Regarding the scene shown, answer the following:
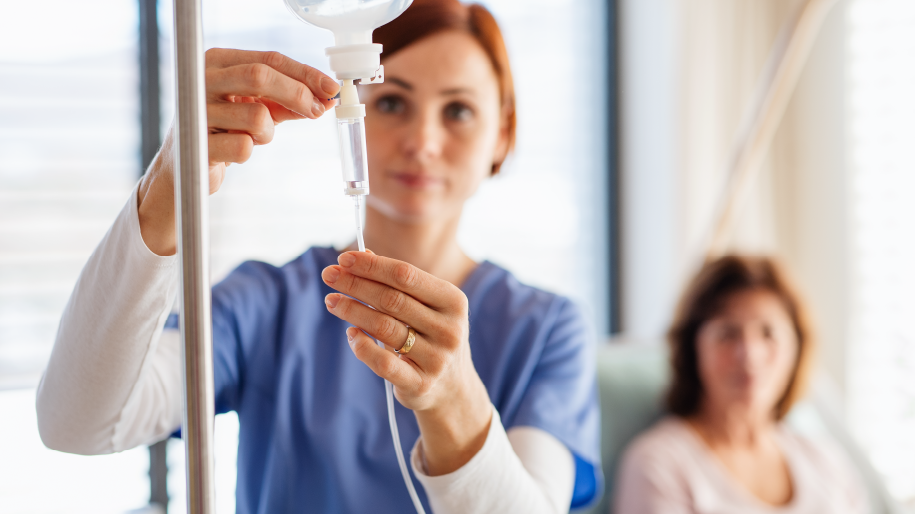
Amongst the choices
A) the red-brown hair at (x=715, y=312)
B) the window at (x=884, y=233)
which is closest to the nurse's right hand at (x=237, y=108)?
the red-brown hair at (x=715, y=312)

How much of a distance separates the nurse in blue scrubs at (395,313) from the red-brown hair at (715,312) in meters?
0.64

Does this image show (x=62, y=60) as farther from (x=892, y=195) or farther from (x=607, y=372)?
(x=892, y=195)

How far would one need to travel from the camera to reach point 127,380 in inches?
16.5

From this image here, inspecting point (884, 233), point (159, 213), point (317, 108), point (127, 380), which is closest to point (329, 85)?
point (317, 108)

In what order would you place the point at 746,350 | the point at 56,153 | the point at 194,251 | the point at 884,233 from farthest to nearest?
1. the point at 884,233
2. the point at 56,153
3. the point at 746,350
4. the point at 194,251

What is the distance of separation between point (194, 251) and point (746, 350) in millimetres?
1026

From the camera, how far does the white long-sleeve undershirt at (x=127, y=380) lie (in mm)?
374

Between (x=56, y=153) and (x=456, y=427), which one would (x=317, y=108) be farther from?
(x=56, y=153)

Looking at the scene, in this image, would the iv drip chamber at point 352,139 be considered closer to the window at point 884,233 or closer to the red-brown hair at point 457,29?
the red-brown hair at point 457,29

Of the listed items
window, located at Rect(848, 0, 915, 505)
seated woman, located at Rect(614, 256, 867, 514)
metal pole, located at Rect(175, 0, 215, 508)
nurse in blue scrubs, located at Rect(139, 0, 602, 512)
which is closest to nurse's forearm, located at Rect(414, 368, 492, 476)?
nurse in blue scrubs, located at Rect(139, 0, 602, 512)

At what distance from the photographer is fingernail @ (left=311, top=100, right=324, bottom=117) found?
1.18ft

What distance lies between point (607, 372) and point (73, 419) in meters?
1.02

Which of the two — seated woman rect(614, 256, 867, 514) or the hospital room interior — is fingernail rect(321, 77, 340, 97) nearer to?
Result: the hospital room interior

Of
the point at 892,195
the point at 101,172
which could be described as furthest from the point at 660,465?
the point at 101,172
